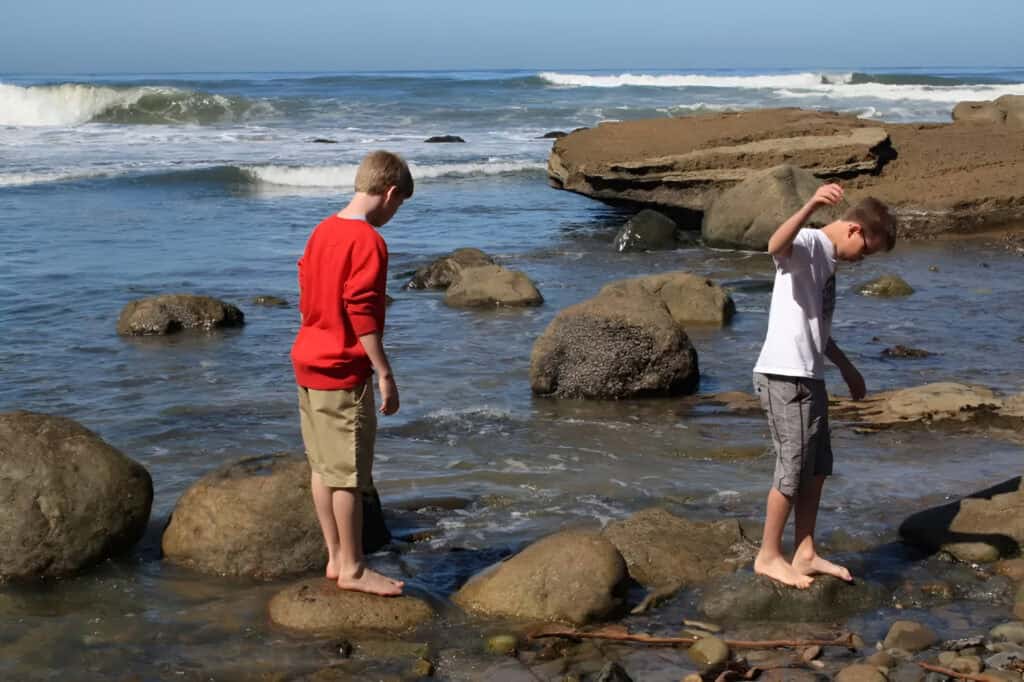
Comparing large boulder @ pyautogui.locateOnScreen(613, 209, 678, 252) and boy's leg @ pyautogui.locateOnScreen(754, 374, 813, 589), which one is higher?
boy's leg @ pyautogui.locateOnScreen(754, 374, 813, 589)

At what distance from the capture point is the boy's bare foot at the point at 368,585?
509 cm

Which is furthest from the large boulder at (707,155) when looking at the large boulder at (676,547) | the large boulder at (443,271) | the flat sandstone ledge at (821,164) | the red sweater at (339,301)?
the red sweater at (339,301)

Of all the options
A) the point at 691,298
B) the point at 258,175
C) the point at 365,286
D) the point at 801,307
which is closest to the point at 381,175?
the point at 365,286

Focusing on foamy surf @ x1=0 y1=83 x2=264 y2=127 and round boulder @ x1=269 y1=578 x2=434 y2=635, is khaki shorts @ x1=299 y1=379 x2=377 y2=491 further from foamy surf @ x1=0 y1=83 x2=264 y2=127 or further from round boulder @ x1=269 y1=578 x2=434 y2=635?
foamy surf @ x1=0 y1=83 x2=264 y2=127

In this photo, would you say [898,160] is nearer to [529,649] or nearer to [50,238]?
[50,238]

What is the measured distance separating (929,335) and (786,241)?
21.7 ft

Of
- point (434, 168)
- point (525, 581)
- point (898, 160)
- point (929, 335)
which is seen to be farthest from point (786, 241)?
point (434, 168)

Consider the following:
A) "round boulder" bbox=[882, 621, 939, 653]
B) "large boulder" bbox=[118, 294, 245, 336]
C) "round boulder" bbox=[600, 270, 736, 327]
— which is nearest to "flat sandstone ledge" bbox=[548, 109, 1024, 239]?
"round boulder" bbox=[600, 270, 736, 327]

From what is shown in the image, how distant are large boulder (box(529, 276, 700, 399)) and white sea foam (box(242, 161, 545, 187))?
16452 mm

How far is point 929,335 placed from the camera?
1070 centimetres

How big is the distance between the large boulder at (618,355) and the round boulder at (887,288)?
446cm

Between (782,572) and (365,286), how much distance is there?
6.77 feet

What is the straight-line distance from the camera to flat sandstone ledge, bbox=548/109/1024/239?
15.9m

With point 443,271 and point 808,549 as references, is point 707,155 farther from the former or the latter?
point 808,549
